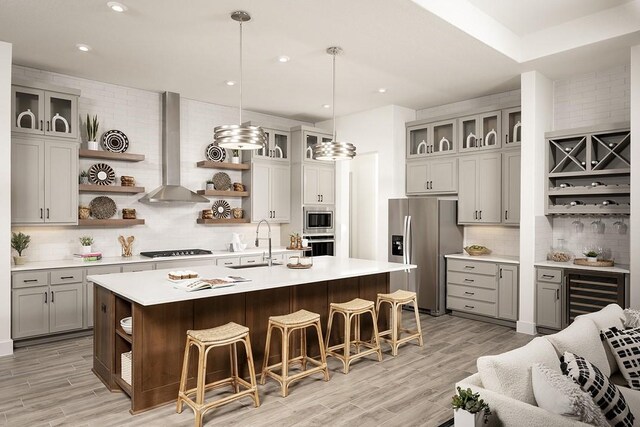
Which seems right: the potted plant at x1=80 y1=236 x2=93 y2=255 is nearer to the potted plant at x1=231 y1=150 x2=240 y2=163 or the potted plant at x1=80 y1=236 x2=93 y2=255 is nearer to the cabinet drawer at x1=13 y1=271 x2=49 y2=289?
the cabinet drawer at x1=13 y1=271 x2=49 y2=289

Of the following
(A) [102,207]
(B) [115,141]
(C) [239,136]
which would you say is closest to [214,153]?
(B) [115,141]

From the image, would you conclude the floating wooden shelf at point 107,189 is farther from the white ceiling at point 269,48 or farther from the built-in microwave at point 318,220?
the built-in microwave at point 318,220

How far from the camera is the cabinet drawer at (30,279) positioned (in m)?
4.66

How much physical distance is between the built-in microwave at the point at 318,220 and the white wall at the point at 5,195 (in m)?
4.15

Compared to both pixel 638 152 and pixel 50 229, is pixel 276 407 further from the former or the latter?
pixel 638 152

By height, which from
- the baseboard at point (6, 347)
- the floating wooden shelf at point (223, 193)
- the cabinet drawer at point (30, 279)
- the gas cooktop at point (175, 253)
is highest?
the floating wooden shelf at point (223, 193)

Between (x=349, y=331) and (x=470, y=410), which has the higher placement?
(x=470, y=410)

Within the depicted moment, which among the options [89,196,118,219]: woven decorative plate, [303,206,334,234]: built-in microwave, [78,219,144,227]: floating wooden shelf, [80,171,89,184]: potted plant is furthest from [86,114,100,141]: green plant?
[303,206,334,234]: built-in microwave

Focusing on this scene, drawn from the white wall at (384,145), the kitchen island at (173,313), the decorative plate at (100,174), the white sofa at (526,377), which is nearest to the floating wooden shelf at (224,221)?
the decorative plate at (100,174)

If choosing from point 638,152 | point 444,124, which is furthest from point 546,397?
point 444,124

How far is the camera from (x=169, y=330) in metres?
3.40

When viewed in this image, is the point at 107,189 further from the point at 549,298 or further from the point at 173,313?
the point at 549,298

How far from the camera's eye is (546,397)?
6.52ft

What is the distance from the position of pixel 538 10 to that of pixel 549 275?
3007mm
